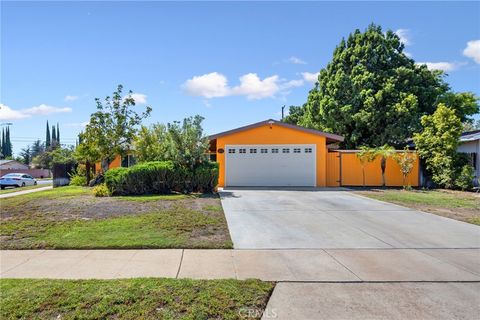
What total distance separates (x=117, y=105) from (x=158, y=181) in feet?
25.0

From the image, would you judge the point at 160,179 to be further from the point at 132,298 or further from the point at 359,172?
the point at 359,172

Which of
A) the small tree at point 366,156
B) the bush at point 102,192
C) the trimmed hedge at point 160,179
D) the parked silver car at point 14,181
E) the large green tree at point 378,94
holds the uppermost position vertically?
the large green tree at point 378,94

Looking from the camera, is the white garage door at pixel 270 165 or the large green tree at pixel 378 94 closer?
the white garage door at pixel 270 165

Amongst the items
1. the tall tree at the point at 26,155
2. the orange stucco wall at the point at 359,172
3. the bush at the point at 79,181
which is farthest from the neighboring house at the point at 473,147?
the tall tree at the point at 26,155

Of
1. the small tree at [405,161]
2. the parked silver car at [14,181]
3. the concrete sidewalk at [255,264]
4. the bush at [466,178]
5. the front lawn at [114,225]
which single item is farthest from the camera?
the parked silver car at [14,181]

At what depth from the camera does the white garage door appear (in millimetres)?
17531

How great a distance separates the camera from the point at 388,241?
6.25 metres

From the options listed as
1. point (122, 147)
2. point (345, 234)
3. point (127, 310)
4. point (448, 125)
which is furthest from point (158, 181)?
point (448, 125)

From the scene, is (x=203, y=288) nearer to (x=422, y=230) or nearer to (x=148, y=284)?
(x=148, y=284)

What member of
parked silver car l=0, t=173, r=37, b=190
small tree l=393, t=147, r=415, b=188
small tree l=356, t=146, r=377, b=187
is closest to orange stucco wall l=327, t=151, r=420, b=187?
small tree l=356, t=146, r=377, b=187

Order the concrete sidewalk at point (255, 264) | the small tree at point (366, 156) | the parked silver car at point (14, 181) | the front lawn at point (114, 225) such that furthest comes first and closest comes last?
the parked silver car at point (14, 181), the small tree at point (366, 156), the front lawn at point (114, 225), the concrete sidewalk at point (255, 264)

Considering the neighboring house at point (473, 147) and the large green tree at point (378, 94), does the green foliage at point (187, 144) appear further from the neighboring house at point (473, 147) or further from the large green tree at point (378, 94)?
the neighboring house at point (473, 147)

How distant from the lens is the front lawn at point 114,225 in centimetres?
585

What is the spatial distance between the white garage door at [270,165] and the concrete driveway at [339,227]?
6.48 meters
